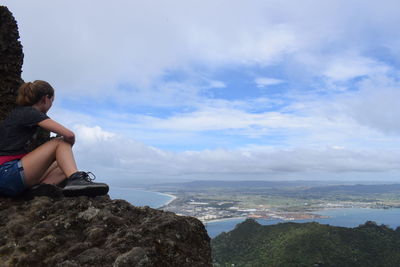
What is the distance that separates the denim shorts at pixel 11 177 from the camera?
4.36 metres

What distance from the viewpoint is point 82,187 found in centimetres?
429

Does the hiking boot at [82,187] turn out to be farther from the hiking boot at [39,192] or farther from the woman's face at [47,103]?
the woman's face at [47,103]

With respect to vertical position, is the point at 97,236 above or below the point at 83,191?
below

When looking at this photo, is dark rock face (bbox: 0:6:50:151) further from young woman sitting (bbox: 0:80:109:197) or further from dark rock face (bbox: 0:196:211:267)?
dark rock face (bbox: 0:196:211:267)

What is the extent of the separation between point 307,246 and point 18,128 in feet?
214

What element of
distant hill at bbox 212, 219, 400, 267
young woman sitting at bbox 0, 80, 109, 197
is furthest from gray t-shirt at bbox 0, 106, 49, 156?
distant hill at bbox 212, 219, 400, 267

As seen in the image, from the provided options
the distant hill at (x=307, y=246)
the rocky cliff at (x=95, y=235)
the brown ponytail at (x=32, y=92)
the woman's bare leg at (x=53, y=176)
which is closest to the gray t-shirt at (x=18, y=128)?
the brown ponytail at (x=32, y=92)

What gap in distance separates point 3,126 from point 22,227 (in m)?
1.73

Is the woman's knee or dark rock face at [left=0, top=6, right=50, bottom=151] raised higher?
dark rock face at [left=0, top=6, right=50, bottom=151]

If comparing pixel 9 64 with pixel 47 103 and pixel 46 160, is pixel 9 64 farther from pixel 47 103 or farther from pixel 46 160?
pixel 46 160

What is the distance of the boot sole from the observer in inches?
169

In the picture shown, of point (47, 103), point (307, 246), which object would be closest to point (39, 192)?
point (47, 103)

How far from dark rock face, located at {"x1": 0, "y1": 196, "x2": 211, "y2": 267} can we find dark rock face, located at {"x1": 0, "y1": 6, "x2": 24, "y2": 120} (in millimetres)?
3139

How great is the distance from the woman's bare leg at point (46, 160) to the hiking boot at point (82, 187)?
182mm
